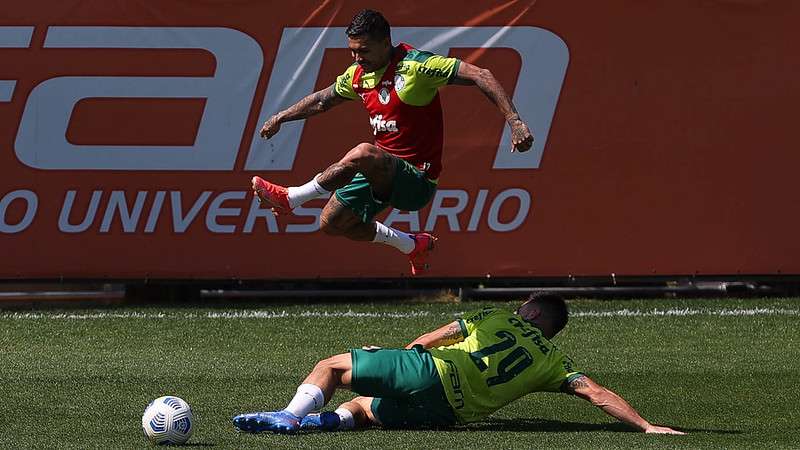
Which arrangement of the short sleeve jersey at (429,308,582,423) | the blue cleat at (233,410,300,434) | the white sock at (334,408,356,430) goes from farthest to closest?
the white sock at (334,408,356,430) < the short sleeve jersey at (429,308,582,423) < the blue cleat at (233,410,300,434)

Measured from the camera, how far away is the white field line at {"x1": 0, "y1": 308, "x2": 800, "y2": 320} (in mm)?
14211

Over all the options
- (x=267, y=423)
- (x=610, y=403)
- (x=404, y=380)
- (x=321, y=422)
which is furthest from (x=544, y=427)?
(x=267, y=423)

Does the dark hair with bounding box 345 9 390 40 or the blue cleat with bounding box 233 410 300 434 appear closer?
the blue cleat with bounding box 233 410 300 434

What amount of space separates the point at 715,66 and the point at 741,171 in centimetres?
110

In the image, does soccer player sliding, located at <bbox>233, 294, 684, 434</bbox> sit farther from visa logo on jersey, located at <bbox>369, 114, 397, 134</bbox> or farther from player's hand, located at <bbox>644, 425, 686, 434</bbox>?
visa logo on jersey, located at <bbox>369, 114, 397, 134</bbox>

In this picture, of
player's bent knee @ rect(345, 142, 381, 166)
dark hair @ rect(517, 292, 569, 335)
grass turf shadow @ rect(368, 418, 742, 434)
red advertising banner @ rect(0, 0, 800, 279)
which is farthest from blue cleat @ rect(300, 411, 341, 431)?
red advertising banner @ rect(0, 0, 800, 279)

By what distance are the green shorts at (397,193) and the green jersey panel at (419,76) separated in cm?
47

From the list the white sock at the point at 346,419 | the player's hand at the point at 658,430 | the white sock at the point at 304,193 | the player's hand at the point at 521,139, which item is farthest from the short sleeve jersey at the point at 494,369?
the white sock at the point at 304,193

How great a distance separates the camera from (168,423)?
306 inches

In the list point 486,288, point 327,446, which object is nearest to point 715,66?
point 486,288

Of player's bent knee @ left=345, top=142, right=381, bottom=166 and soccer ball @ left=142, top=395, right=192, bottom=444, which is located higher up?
player's bent knee @ left=345, top=142, right=381, bottom=166

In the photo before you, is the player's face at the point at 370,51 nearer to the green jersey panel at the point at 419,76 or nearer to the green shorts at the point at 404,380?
the green jersey panel at the point at 419,76

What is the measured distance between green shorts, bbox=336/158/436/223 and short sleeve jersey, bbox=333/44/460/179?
152 millimetres

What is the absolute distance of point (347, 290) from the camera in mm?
15297
